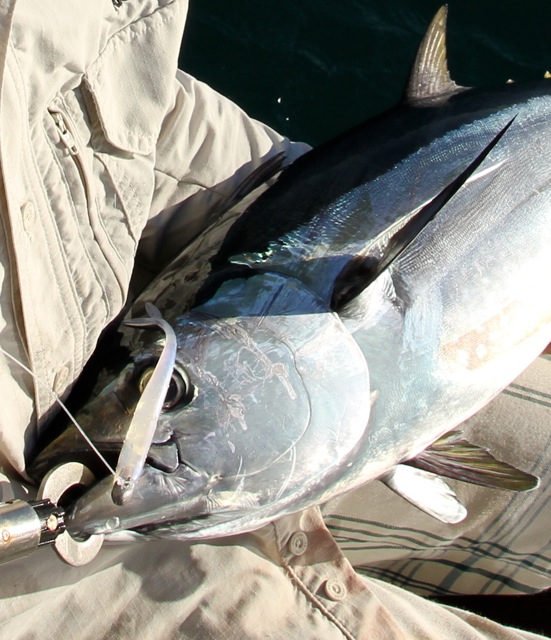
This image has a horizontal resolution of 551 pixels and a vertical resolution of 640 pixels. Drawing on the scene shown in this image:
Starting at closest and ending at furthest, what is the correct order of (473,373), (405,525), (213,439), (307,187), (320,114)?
1. (213,439)
2. (473,373)
3. (307,187)
4. (405,525)
5. (320,114)

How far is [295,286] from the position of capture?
1.39 m

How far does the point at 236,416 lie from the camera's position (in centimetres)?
124

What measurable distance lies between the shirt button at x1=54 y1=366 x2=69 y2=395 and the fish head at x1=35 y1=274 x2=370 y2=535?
0.08 m

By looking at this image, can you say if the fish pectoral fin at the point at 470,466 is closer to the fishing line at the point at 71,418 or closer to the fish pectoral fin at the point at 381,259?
the fish pectoral fin at the point at 381,259

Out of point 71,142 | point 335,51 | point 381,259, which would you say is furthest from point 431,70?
point 335,51

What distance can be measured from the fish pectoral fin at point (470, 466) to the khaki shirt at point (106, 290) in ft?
0.95

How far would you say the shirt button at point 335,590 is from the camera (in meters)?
1.62

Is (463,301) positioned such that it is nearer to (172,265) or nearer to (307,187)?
(307,187)

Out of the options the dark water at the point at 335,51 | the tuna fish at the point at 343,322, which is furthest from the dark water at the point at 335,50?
the tuna fish at the point at 343,322

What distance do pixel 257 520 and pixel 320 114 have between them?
2425 mm

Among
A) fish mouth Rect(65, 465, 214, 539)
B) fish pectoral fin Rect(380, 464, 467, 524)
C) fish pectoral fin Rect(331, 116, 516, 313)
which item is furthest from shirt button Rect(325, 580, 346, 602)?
fish pectoral fin Rect(331, 116, 516, 313)

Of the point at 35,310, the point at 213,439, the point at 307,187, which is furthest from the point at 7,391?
the point at 307,187

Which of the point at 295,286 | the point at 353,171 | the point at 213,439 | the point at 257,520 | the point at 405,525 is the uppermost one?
the point at 353,171

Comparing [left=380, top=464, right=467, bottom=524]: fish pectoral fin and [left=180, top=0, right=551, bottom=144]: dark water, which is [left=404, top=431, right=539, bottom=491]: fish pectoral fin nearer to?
[left=380, top=464, right=467, bottom=524]: fish pectoral fin
